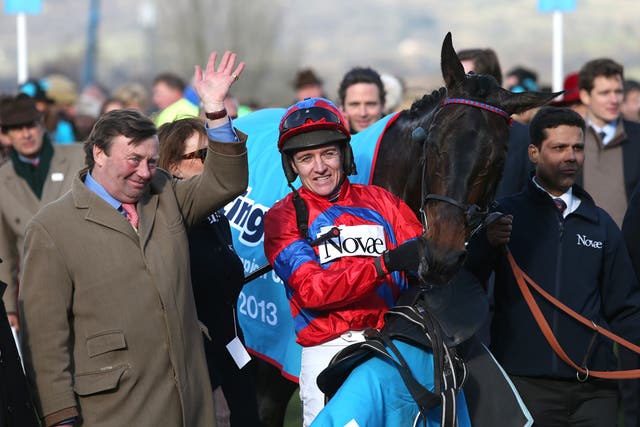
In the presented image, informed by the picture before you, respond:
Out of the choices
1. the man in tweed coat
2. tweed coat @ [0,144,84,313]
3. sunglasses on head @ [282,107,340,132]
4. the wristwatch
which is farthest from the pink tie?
tweed coat @ [0,144,84,313]

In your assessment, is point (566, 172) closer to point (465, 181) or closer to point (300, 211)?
point (465, 181)

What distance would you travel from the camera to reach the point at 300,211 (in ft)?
13.2

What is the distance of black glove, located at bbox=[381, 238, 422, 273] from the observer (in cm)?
365

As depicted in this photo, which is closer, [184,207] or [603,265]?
[184,207]

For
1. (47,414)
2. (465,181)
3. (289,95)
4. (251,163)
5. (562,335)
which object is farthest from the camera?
(289,95)

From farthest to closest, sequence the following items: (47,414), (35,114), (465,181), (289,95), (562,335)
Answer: (289,95) → (35,114) → (562,335) → (465,181) → (47,414)

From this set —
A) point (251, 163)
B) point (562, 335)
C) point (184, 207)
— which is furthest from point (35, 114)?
point (562, 335)

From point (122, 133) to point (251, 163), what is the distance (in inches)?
90.7

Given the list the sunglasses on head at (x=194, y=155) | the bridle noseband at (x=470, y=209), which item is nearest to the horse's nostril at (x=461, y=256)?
the bridle noseband at (x=470, y=209)

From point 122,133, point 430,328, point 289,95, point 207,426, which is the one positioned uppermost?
point 122,133

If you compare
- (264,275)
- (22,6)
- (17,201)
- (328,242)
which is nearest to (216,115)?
(328,242)

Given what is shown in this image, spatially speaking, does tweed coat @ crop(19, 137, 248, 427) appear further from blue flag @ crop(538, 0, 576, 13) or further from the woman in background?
blue flag @ crop(538, 0, 576, 13)

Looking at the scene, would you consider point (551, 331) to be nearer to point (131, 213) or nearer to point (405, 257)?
point (405, 257)

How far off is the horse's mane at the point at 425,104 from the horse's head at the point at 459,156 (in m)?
0.35
